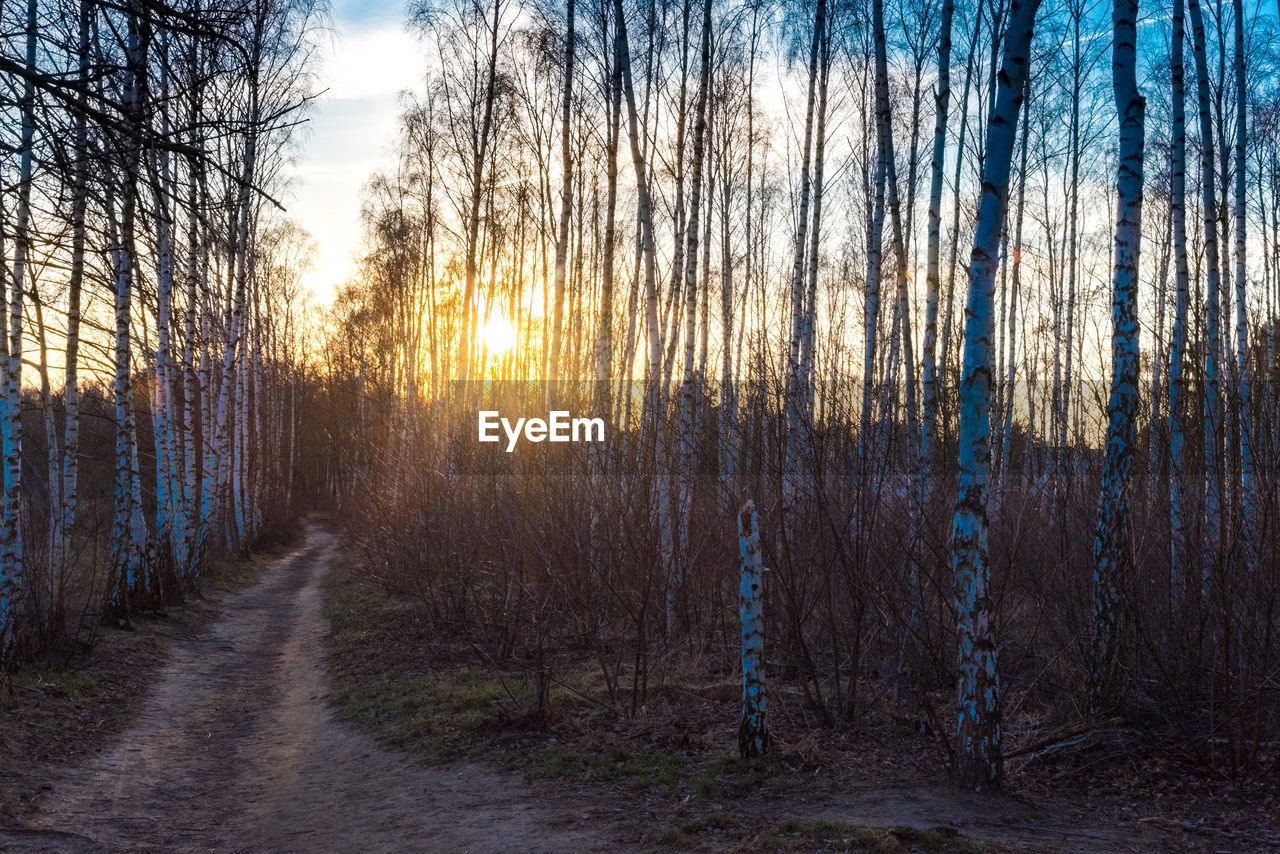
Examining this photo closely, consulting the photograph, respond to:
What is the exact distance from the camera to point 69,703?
792 cm

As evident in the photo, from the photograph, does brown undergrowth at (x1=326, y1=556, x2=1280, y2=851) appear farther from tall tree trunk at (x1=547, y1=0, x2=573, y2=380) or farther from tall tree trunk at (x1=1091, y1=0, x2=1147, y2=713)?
tall tree trunk at (x1=547, y1=0, x2=573, y2=380)

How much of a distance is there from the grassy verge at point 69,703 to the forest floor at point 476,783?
0.03 metres

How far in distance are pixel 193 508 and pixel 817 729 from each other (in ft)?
42.6

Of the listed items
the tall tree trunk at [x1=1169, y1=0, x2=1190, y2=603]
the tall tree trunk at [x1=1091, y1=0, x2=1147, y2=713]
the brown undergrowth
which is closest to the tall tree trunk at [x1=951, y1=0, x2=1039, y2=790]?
the brown undergrowth

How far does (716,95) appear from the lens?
16.8 metres

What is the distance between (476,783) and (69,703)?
13.8 feet

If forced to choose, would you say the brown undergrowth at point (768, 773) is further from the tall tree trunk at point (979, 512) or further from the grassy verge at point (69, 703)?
the grassy verge at point (69, 703)

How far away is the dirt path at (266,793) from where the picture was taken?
530 cm

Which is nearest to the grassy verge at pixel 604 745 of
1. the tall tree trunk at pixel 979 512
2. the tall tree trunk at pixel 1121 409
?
the tall tree trunk at pixel 979 512

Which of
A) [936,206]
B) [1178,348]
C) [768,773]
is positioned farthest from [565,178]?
[768,773]

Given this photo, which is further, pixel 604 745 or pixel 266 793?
pixel 604 745

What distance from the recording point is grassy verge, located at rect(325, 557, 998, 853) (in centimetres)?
479

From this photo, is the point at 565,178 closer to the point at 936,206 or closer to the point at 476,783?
the point at 936,206

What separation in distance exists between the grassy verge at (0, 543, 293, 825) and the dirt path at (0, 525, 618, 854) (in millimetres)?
170
